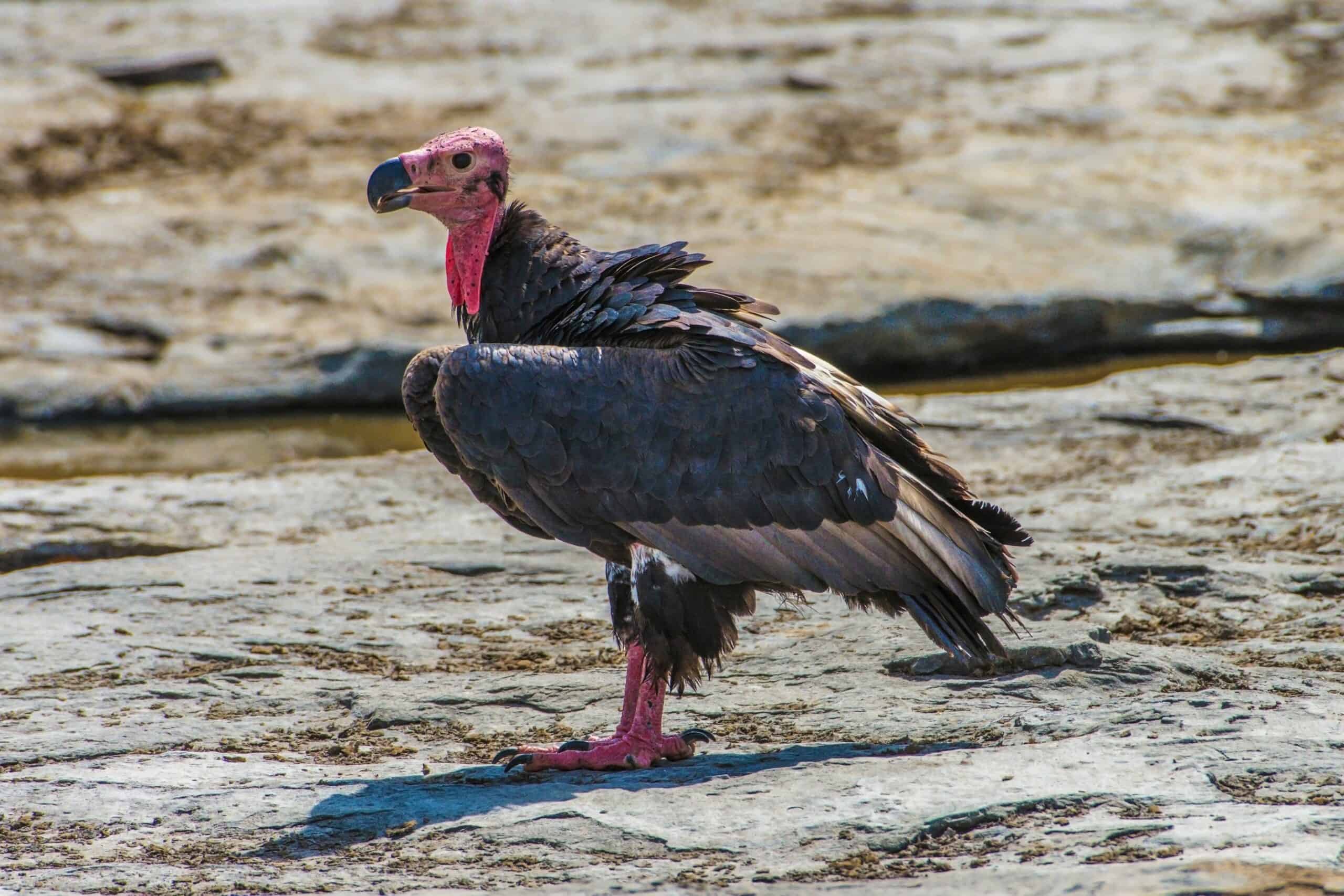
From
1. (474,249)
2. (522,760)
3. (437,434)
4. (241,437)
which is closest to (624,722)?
(522,760)

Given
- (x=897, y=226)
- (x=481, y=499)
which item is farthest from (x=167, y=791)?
(x=897, y=226)

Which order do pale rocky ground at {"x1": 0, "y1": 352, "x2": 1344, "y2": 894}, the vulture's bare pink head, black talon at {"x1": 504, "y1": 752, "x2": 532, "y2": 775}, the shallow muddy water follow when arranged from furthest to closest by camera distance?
the shallow muddy water, the vulture's bare pink head, black talon at {"x1": 504, "y1": 752, "x2": 532, "y2": 775}, pale rocky ground at {"x1": 0, "y1": 352, "x2": 1344, "y2": 894}

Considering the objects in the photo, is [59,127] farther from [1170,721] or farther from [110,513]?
[1170,721]

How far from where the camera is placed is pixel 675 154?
43.5ft

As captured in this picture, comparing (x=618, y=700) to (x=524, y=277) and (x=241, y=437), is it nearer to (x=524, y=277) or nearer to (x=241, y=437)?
(x=524, y=277)

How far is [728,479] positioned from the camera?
4.80 meters

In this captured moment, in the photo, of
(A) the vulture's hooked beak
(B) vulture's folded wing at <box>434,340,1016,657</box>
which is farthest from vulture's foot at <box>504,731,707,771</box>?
(A) the vulture's hooked beak

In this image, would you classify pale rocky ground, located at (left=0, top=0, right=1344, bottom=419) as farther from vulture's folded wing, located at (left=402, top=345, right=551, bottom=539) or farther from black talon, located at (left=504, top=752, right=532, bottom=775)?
black talon, located at (left=504, top=752, right=532, bottom=775)

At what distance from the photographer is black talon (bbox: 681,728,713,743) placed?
4.83m

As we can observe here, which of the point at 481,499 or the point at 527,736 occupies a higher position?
the point at 481,499

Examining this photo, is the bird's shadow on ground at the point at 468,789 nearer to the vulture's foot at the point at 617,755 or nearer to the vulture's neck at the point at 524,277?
the vulture's foot at the point at 617,755

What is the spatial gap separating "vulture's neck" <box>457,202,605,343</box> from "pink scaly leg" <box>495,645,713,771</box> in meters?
1.27

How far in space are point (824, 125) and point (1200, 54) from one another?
3892 mm

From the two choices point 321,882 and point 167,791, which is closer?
point 321,882
